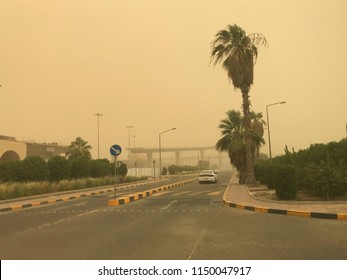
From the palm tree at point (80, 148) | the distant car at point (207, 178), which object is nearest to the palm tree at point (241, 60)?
the distant car at point (207, 178)

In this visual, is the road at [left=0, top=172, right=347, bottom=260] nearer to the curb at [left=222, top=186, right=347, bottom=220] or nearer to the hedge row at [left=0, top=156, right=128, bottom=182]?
the curb at [left=222, top=186, right=347, bottom=220]

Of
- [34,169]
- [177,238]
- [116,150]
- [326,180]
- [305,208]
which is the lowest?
[177,238]

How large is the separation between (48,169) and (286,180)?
2300 cm

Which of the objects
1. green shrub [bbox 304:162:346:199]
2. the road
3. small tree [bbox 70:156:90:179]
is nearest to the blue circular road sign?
the road

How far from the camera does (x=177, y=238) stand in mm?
8516

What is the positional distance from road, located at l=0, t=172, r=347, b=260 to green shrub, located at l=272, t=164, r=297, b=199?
3.76m

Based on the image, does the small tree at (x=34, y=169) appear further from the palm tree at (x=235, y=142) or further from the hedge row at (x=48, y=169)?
the palm tree at (x=235, y=142)

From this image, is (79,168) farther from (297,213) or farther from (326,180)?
(297,213)

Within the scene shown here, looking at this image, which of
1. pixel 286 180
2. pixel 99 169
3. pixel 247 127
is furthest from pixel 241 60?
pixel 99 169

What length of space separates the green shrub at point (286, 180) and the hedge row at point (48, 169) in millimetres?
21809

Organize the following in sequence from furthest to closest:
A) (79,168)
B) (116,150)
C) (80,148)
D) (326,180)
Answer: (80,148)
(79,168)
(116,150)
(326,180)

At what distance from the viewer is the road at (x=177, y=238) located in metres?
6.83

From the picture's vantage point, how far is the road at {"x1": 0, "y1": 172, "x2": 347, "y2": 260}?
6.83 meters
